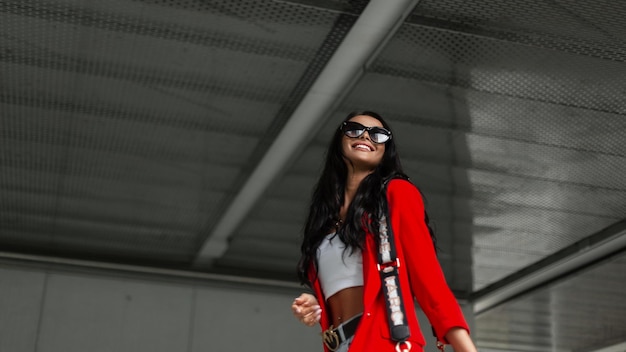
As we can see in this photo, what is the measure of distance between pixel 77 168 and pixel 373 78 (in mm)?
3400

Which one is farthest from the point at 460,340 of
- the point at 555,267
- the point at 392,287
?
the point at 555,267

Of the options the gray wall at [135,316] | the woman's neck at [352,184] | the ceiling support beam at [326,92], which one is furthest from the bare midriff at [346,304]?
the gray wall at [135,316]

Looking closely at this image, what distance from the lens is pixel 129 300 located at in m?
11.2

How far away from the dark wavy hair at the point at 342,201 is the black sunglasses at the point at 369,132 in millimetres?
45

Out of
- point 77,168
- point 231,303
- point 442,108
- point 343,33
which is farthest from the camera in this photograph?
point 231,303

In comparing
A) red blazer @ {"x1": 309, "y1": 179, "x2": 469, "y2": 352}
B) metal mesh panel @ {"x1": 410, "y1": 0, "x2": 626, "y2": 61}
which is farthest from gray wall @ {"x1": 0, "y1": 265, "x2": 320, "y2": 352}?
red blazer @ {"x1": 309, "y1": 179, "x2": 469, "y2": 352}

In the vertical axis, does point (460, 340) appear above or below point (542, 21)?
below

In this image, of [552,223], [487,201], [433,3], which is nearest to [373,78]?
[433,3]

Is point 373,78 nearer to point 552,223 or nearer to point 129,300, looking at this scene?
point 552,223

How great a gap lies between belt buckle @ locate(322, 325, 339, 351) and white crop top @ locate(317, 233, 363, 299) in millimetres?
98

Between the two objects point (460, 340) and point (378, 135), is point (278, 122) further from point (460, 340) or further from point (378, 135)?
point (460, 340)

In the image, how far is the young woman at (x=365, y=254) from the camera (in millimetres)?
2057

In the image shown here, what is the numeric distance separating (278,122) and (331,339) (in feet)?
17.2

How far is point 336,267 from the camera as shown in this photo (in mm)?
2246
